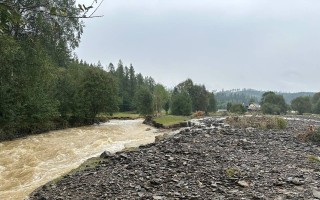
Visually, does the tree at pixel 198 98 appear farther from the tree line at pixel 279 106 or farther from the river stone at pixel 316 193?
the river stone at pixel 316 193

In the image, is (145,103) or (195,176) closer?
(195,176)

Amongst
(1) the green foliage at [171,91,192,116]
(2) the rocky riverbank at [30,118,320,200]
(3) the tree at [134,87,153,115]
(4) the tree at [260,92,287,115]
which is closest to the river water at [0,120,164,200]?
(2) the rocky riverbank at [30,118,320,200]

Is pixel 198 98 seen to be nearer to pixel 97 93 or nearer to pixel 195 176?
pixel 97 93

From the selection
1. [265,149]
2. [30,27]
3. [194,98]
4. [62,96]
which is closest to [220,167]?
[265,149]

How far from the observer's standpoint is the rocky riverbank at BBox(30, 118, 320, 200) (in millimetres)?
9875

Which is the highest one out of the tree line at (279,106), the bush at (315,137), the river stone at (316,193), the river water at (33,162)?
the tree line at (279,106)

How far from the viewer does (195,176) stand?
38.1 ft

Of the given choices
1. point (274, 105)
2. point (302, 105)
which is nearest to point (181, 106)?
point (274, 105)

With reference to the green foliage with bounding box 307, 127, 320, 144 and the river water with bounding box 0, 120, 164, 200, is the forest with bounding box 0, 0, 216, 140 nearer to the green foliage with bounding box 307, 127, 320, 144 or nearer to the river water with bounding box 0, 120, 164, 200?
the river water with bounding box 0, 120, 164, 200

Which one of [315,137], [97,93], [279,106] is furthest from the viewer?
[279,106]

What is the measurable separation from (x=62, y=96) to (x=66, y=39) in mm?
17676

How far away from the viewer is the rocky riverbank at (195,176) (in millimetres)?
9875

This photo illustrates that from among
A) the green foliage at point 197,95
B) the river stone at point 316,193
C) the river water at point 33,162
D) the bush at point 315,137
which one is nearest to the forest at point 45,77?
the river water at point 33,162

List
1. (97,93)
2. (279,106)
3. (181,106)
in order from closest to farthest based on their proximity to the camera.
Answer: (97,93), (181,106), (279,106)
